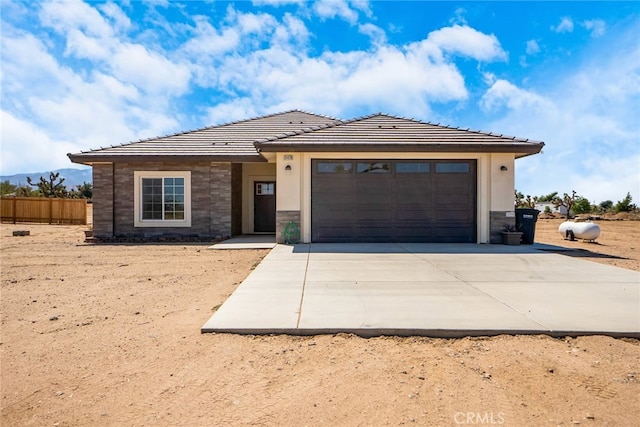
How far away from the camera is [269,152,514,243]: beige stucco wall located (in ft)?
35.0

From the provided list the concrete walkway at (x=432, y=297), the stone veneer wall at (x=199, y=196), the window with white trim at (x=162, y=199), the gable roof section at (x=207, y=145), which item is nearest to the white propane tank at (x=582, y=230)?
the concrete walkway at (x=432, y=297)

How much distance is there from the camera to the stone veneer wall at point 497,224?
10.8 meters

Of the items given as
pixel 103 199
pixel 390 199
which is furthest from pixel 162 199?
pixel 390 199

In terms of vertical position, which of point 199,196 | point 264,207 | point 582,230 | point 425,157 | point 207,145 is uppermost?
point 207,145

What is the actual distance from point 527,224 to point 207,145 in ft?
37.8

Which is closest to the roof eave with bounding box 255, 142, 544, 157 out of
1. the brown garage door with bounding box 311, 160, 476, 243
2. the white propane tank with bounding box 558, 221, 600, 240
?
the brown garage door with bounding box 311, 160, 476, 243

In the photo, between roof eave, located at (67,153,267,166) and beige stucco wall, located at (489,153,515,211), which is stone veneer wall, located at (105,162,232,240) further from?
beige stucco wall, located at (489,153,515,211)

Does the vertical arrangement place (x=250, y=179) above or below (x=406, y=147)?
below

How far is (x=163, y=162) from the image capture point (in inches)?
497

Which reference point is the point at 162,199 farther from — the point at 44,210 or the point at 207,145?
the point at 44,210

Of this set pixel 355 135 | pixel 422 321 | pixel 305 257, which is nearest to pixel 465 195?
pixel 355 135

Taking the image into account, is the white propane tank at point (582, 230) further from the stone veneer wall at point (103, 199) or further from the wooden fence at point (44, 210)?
the wooden fence at point (44, 210)

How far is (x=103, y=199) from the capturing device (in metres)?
12.8

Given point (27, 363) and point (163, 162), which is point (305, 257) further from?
point (163, 162)
